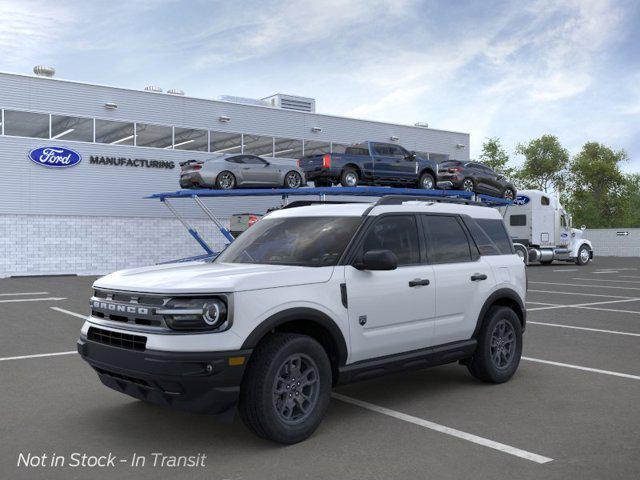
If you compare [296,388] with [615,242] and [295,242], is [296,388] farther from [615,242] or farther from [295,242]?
[615,242]

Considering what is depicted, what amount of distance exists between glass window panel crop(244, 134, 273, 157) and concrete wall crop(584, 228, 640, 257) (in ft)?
103

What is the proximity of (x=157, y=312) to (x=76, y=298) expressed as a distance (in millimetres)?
12667

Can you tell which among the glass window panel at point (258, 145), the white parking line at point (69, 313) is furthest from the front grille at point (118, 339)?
the glass window panel at point (258, 145)

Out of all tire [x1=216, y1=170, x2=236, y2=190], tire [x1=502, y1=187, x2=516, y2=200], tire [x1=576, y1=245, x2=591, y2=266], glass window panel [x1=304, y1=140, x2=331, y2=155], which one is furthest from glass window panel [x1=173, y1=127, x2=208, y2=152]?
tire [x1=576, y1=245, x2=591, y2=266]

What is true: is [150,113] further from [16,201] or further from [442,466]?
[442,466]

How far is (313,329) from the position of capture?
512 centimetres

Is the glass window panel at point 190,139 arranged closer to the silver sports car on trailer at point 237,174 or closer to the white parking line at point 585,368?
the silver sports car on trailer at point 237,174

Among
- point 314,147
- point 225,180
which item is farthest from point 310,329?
point 314,147

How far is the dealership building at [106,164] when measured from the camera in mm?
26594

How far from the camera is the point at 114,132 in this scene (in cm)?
2891

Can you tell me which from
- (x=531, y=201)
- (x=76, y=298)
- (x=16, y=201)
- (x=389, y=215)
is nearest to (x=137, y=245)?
(x=16, y=201)

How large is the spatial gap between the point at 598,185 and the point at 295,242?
74.1 m

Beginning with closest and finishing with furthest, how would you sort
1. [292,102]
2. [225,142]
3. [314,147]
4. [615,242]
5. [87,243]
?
1. [87,243]
2. [225,142]
3. [314,147]
4. [292,102]
5. [615,242]

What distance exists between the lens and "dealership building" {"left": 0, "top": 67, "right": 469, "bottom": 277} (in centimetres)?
2659
